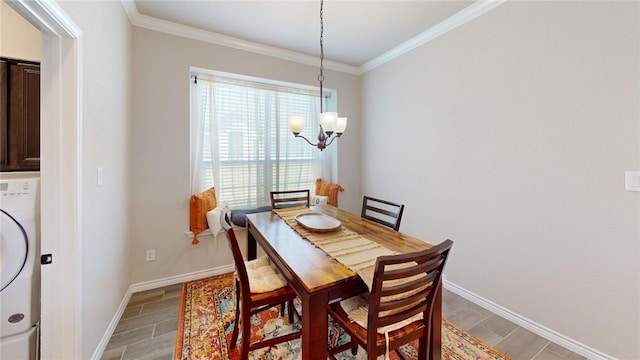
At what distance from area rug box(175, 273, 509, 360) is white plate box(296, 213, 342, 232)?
0.79 metres

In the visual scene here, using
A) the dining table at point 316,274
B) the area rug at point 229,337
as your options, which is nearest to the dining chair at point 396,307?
the dining table at point 316,274

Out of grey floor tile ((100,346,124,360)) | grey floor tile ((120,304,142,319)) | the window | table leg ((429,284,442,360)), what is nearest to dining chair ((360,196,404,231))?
table leg ((429,284,442,360))

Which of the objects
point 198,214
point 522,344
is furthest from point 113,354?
point 522,344

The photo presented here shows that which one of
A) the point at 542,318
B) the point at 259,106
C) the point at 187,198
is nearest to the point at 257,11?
the point at 259,106

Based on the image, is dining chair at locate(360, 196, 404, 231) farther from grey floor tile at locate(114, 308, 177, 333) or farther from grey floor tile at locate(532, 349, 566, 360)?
grey floor tile at locate(114, 308, 177, 333)

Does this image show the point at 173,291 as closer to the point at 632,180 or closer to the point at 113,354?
the point at 113,354

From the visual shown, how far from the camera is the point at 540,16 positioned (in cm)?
184

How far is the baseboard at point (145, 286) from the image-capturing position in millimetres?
1676

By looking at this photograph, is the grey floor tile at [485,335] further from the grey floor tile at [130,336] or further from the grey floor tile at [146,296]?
the grey floor tile at [146,296]

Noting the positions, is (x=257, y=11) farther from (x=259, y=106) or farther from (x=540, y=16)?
(x=540, y=16)

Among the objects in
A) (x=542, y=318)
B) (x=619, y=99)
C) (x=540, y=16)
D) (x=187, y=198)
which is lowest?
(x=542, y=318)

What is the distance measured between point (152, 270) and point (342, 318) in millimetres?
2223

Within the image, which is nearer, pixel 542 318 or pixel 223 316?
pixel 542 318

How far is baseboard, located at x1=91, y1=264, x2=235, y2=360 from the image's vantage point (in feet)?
5.50
